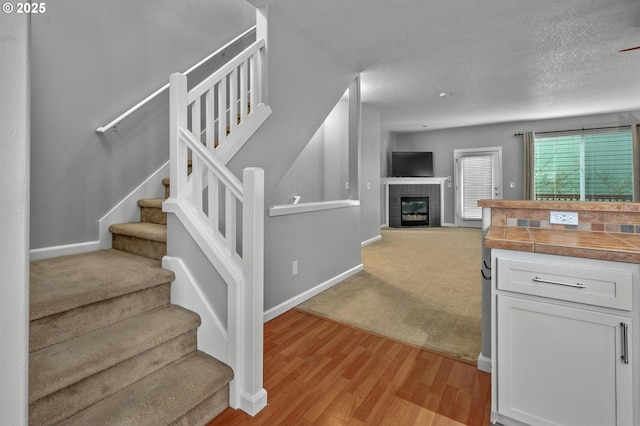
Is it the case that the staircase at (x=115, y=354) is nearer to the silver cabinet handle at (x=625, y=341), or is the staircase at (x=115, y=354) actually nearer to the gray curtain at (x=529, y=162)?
the silver cabinet handle at (x=625, y=341)

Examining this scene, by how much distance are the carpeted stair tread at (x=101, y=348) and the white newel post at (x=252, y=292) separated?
36cm

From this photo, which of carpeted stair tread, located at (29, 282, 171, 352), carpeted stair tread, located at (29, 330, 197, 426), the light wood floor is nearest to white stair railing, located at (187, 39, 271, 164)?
carpeted stair tread, located at (29, 282, 171, 352)

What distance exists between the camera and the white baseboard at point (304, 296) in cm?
257

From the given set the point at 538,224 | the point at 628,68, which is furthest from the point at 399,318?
the point at 628,68

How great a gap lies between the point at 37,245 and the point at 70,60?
1.30 meters

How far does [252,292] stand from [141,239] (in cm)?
116

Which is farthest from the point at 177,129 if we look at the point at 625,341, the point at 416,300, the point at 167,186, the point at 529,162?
the point at 529,162

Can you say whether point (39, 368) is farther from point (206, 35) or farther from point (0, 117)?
point (206, 35)

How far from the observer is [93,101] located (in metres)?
2.33

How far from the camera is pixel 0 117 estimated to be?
69 cm

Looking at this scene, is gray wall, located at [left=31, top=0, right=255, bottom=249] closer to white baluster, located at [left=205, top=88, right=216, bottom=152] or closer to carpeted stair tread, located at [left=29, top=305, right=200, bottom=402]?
white baluster, located at [left=205, top=88, right=216, bottom=152]

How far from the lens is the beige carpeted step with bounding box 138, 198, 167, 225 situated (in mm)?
2394

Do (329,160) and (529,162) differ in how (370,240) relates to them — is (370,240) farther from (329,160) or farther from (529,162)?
(529,162)

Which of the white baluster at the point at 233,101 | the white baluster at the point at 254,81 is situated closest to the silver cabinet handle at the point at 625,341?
the white baluster at the point at 233,101
